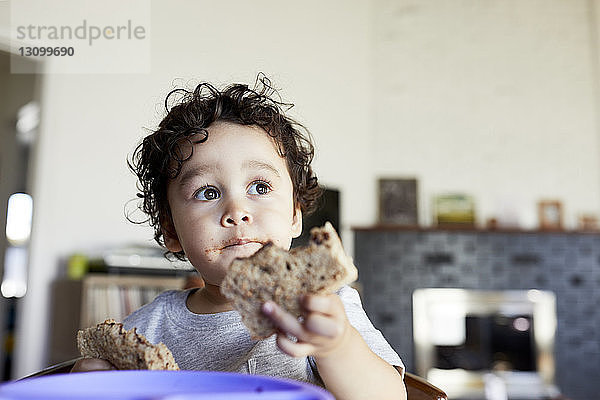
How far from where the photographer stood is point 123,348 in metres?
0.54

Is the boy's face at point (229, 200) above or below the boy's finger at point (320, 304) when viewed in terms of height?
above

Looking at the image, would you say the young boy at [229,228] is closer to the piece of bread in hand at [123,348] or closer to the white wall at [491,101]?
the piece of bread in hand at [123,348]

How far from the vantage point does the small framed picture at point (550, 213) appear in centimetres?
496

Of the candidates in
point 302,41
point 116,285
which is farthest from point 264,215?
point 302,41

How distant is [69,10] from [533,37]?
395 centimetres

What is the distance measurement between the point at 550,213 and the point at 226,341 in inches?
187

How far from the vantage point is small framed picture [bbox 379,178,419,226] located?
16.1 feet

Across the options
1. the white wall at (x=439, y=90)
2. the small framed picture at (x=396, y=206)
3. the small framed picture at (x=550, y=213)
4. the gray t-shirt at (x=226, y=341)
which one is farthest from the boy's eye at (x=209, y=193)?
the small framed picture at (x=550, y=213)

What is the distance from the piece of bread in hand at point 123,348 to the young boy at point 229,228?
Result: 1.3 inches

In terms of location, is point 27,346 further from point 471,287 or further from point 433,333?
point 471,287

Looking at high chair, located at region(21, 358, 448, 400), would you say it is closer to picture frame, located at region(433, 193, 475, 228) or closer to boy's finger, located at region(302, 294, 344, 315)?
boy's finger, located at region(302, 294, 344, 315)

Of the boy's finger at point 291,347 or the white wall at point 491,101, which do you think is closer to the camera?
the boy's finger at point 291,347

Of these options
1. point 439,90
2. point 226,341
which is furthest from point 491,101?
point 226,341

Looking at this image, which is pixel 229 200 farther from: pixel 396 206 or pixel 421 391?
pixel 396 206
